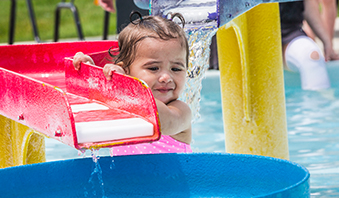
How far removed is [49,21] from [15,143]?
909cm

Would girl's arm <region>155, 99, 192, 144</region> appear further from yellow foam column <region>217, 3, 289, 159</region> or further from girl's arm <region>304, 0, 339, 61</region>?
girl's arm <region>304, 0, 339, 61</region>

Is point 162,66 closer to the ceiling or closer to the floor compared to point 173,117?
closer to the ceiling

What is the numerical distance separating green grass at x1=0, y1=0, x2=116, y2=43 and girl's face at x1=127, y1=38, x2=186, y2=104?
24.6ft

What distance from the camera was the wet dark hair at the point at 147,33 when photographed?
4.90 feet

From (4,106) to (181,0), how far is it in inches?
24.9

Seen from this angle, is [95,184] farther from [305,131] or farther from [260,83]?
[305,131]

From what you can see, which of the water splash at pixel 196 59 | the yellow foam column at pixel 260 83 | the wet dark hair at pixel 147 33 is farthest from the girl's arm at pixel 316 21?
the wet dark hair at pixel 147 33

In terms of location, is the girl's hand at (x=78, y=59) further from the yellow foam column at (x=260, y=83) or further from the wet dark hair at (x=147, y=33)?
the yellow foam column at (x=260, y=83)

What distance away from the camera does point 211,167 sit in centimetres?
123

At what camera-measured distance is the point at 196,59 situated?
171 cm

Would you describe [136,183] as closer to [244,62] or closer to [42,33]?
[244,62]

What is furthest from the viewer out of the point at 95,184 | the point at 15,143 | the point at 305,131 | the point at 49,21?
the point at 49,21

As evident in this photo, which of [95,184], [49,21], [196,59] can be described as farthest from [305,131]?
[49,21]

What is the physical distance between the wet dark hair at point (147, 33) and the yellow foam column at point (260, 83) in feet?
1.61
